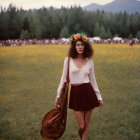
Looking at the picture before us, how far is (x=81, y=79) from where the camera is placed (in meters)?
3.45

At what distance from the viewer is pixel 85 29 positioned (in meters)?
56.1

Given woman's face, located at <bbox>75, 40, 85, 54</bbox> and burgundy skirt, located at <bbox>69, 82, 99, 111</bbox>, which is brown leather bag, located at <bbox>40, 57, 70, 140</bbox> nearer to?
burgundy skirt, located at <bbox>69, 82, 99, 111</bbox>

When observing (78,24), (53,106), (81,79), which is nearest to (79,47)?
(81,79)

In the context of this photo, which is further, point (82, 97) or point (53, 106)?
point (53, 106)

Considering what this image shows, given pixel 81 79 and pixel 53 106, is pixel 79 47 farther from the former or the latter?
pixel 53 106

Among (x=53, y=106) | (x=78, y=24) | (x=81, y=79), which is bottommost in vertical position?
(x=53, y=106)

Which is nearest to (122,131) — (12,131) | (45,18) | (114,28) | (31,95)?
(12,131)

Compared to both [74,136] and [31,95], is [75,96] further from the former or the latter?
[31,95]

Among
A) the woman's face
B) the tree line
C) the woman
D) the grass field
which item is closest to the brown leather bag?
the woman

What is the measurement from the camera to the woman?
136 inches

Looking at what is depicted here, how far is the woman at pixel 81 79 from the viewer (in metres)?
3.45

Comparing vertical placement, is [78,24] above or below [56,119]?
above

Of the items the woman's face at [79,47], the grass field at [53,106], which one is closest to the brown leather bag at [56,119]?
the woman's face at [79,47]

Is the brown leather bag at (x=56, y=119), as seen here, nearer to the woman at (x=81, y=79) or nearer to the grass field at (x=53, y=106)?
the woman at (x=81, y=79)
